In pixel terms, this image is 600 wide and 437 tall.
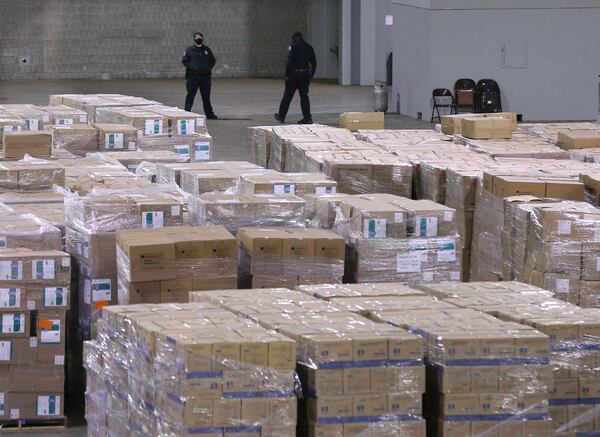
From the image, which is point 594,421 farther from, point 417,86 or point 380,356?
point 417,86

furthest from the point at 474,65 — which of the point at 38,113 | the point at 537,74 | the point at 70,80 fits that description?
the point at 70,80

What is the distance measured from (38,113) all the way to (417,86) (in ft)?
39.7

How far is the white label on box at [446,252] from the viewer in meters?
10.0

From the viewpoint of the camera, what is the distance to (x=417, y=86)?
87.4ft

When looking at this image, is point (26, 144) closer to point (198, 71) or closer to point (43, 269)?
point (43, 269)

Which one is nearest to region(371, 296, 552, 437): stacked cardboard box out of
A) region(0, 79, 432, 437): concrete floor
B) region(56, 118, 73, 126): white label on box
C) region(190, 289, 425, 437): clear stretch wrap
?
region(190, 289, 425, 437): clear stretch wrap

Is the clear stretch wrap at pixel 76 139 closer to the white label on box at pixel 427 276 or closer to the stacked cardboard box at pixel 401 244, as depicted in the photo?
the stacked cardboard box at pixel 401 244

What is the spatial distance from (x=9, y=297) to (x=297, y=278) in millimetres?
→ 1982

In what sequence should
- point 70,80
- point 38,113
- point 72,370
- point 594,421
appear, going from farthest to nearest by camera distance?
point 70,80 → point 38,113 → point 72,370 → point 594,421

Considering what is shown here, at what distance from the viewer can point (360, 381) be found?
23.6 ft

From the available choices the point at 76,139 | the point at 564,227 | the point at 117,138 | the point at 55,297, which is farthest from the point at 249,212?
the point at 76,139

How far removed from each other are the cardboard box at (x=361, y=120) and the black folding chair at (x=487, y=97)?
8372 mm

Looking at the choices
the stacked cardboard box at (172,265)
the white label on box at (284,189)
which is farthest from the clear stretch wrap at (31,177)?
the stacked cardboard box at (172,265)

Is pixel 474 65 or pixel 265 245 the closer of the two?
pixel 265 245
